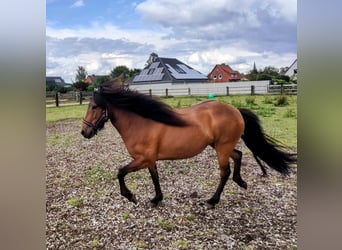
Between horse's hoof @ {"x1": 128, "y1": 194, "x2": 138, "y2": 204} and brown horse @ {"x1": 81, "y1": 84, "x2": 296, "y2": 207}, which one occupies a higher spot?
brown horse @ {"x1": 81, "y1": 84, "x2": 296, "y2": 207}

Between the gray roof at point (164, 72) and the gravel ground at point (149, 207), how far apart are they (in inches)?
14.2

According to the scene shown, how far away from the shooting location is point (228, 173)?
206 centimetres

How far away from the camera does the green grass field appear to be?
77.2 inches

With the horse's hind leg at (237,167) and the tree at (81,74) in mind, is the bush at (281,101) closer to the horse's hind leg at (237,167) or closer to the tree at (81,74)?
the horse's hind leg at (237,167)

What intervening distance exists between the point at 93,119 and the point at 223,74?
814mm

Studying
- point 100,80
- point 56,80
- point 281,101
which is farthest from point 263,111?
point 56,80

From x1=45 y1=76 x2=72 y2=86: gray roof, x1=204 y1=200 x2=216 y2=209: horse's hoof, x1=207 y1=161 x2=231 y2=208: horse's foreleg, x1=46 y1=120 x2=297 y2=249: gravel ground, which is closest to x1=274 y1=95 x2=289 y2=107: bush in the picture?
x1=46 y1=120 x2=297 y2=249: gravel ground

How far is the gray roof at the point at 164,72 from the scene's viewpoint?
2039mm

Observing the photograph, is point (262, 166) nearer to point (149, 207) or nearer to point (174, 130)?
point (174, 130)

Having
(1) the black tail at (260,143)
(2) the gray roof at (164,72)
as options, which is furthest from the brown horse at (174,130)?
(2) the gray roof at (164,72)

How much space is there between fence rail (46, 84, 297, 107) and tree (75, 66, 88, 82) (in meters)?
0.08

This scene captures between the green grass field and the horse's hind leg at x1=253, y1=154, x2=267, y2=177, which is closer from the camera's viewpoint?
the green grass field

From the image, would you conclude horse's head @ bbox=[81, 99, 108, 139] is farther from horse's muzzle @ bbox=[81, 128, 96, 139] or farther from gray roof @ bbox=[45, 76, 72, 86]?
gray roof @ bbox=[45, 76, 72, 86]
